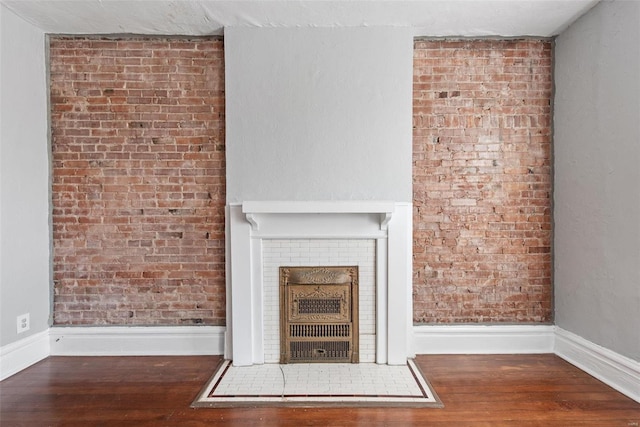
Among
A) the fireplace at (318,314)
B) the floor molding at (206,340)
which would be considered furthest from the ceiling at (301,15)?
the floor molding at (206,340)

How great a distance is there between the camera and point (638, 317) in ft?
7.65

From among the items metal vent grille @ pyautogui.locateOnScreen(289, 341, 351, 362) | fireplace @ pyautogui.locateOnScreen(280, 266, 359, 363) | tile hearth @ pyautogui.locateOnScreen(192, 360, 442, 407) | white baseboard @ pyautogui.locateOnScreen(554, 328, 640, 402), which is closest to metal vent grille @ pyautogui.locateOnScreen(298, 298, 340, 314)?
fireplace @ pyautogui.locateOnScreen(280, 266, 359, 363)

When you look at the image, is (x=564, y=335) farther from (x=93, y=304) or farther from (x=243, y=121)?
(x=93, y=304)

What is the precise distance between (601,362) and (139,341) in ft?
10.6

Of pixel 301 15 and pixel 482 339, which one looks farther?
pixel 482 339

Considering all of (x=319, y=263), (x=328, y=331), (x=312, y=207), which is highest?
(x=312, y=207)

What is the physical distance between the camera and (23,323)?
2.83 m

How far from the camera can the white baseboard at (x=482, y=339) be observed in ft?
10.1

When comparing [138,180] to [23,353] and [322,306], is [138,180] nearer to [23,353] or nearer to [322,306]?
[23,353]

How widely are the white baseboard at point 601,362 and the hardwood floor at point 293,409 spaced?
0.06 metres

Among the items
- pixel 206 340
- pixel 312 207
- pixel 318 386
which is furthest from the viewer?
pixel 206 340

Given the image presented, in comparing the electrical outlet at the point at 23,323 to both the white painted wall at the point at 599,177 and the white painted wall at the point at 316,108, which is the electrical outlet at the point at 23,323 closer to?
the white painted wall at the point at 316,108

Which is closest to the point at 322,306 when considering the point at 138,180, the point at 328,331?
the point at 328,331

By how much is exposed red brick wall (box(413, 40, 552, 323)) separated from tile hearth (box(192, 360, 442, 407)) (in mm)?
658
